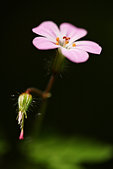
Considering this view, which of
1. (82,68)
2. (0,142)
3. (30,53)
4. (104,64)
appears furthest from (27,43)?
(0,142)

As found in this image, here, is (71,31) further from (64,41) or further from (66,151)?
(66,151)

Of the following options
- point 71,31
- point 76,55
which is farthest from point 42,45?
point 71,31

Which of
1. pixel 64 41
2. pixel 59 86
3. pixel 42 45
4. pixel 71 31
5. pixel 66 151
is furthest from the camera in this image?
pixel 59 86

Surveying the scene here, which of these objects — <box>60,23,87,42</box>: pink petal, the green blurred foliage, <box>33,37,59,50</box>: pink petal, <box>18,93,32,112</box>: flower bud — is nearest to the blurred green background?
the green blurred foliage

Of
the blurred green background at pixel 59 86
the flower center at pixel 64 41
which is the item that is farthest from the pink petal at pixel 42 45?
the blurred green background at pixel 59 86

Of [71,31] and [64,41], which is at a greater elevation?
[71,31]

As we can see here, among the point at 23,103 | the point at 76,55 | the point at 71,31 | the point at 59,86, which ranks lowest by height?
the point at 23,103

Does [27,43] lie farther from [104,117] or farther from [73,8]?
[104,117]
